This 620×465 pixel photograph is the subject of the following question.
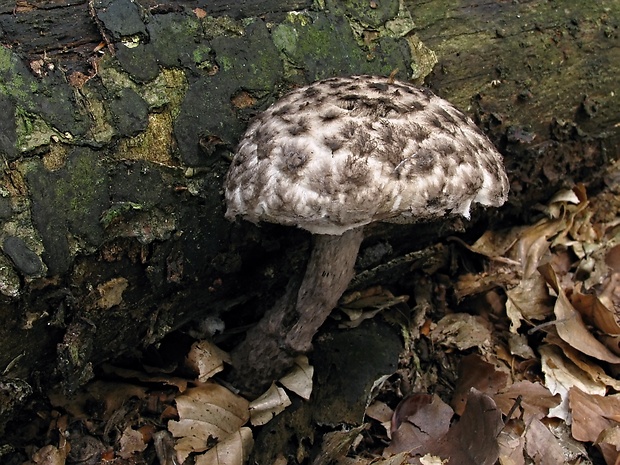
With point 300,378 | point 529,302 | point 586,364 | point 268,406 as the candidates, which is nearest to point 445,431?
point 300,378

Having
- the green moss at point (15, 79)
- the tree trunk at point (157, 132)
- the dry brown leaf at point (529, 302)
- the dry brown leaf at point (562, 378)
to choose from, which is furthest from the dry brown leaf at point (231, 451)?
the green moss at point (15, 79)

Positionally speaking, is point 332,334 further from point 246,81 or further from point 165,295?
point 246,81

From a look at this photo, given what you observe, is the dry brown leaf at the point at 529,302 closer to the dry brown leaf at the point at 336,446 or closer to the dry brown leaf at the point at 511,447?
the dry brown leaf at the point at 511,447

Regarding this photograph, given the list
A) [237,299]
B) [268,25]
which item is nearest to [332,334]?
[237,299]

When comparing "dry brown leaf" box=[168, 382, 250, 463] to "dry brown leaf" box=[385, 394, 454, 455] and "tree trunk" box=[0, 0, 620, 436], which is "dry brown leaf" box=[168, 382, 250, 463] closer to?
"tree trunk" box=[0, 0, 620, 436]

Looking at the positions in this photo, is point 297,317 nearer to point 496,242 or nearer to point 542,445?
point 542,445

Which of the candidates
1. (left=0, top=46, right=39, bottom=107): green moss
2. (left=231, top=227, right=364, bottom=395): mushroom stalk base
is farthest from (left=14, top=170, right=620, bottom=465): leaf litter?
(left=0, top=46, right=39, bottom=107): green moss
